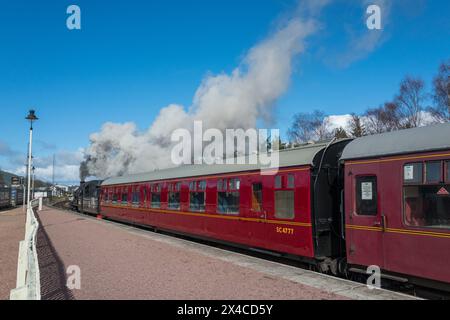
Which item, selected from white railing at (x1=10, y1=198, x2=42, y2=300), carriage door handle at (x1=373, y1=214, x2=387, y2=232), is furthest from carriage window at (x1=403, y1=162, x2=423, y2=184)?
white railing at (x1=10, y1=198, x2=42, y2=300)

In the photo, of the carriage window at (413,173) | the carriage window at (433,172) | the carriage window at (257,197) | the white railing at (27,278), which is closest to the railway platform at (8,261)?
the white railing at (27,278)

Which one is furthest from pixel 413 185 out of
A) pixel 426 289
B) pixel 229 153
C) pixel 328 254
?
pixel 229 153

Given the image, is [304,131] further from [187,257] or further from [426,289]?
[426,289]

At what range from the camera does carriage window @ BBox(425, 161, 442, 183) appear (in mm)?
7129

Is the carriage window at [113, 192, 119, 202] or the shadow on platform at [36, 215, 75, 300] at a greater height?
the carriage window at [113, 192, 119, 202]

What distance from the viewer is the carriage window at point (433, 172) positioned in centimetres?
713

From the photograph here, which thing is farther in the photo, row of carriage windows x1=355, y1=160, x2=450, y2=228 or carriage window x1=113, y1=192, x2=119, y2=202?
carriage window x1=113, y1=192, x2=119, y2=202

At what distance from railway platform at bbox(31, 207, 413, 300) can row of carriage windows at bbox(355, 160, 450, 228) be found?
144cm

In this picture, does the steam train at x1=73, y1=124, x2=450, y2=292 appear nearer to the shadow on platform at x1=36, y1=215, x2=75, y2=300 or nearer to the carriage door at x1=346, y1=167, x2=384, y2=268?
the carriage door at x1=346, y1=167, x2=384, y2=268

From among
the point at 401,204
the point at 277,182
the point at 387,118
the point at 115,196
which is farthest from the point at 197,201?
the point at 387,118

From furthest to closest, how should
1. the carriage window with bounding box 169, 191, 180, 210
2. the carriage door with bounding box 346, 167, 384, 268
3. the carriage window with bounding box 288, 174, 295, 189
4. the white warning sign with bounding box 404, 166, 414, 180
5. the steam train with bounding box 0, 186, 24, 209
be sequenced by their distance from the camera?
the steam train with bounding box 0, 186, 24, 209
the carriage window with bounding box 169, 191, 180, 210
the carriage window with bounding box 288, 174, 295, 189
the carriage door with bounding box 346, 167, 384, 268
the white warning sign with bounding box 404, 166, 414, 180

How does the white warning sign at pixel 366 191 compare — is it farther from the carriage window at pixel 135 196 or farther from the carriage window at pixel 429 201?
the carriage window at pixel 135 196

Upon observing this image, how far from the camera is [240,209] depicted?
12.6 meters
